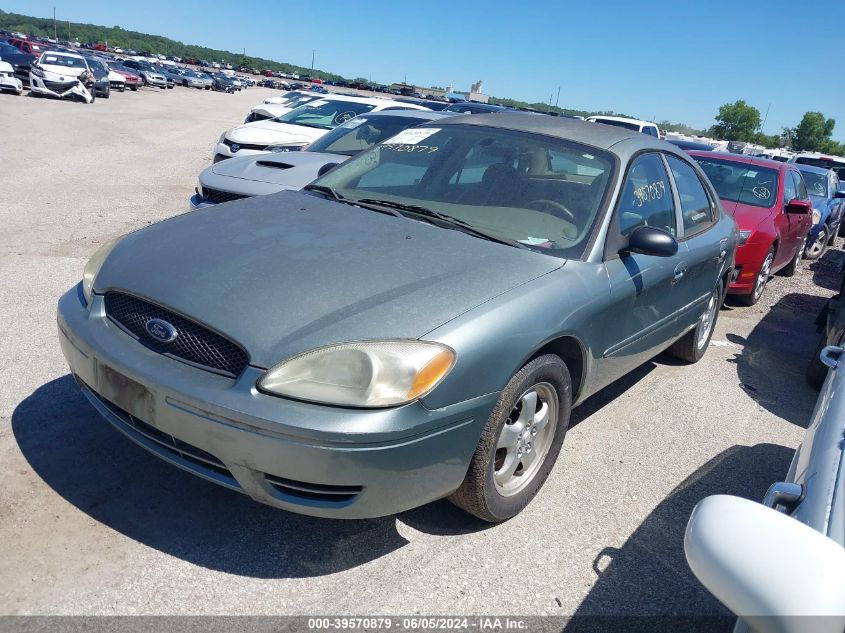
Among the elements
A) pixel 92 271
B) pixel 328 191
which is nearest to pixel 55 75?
pixel 328 191

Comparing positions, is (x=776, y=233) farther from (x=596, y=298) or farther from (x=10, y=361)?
(x=10, y=361)

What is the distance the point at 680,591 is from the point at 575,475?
0.85 m

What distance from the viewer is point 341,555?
271 centimetres

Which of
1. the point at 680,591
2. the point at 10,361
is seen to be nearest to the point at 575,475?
the point at 680,591

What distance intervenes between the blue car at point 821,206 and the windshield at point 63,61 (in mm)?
24161

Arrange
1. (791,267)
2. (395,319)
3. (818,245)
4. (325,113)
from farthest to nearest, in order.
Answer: (818,245), (325,113), (791,267), (395,319)

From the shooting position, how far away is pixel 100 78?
27.8m

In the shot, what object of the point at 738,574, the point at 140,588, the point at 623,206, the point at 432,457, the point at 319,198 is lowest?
the point at 140,588

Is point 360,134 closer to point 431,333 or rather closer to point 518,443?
point 518,443

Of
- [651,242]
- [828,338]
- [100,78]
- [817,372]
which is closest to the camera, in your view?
[651,242]

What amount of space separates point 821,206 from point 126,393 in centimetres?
1135

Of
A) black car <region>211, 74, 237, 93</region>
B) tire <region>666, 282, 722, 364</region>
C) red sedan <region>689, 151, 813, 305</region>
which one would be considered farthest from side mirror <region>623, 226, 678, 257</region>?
black car <region>211, 74, 237, 93</region>

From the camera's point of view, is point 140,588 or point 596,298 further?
point 596,298

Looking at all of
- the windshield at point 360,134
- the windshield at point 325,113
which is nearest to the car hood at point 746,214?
the windshield at point 360,134
